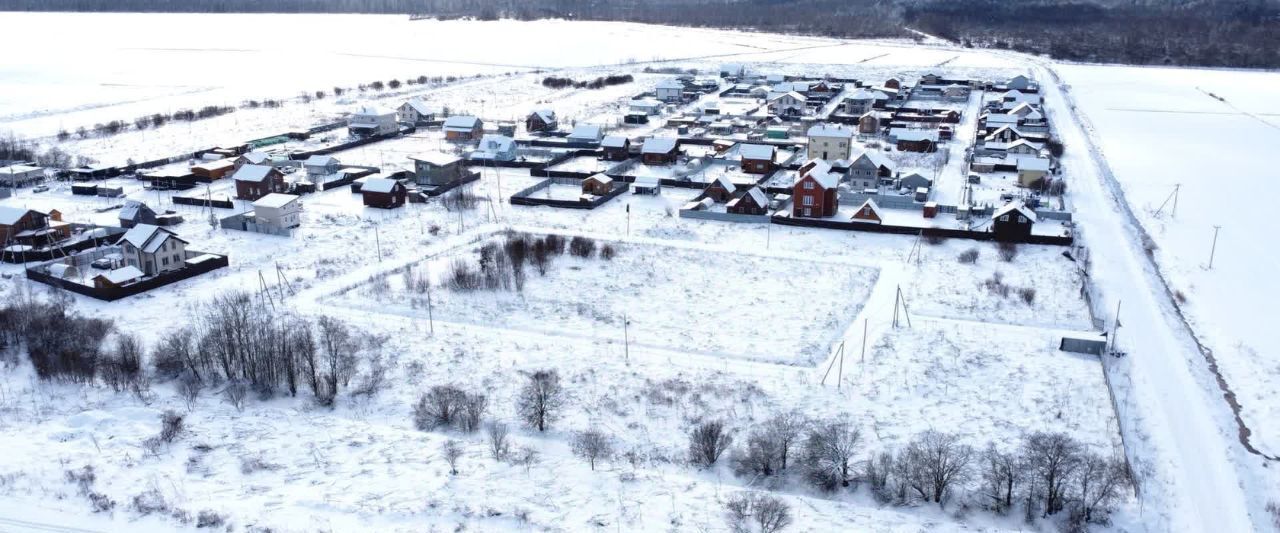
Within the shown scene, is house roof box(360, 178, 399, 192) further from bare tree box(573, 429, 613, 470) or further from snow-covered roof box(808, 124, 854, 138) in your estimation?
bare tree box(573, 429, 613, 470)

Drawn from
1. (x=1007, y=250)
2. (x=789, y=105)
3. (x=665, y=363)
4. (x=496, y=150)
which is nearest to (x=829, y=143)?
(x=1007, y=250)

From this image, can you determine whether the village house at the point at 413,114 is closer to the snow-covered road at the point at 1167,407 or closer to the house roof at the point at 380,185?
the house roof at the point at 380,185

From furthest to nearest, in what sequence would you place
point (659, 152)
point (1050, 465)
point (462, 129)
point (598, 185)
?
1. point (462, 129)
2. point (659, 152)
3. point (598, 185)
4. point (1050, 465)

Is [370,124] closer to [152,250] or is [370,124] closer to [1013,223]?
[152,250]

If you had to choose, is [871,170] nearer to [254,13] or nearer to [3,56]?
[3,56]

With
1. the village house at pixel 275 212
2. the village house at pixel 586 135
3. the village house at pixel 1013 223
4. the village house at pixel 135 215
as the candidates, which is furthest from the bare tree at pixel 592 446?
the village house at pixel 586 135

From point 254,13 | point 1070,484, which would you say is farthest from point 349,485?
point 254,13

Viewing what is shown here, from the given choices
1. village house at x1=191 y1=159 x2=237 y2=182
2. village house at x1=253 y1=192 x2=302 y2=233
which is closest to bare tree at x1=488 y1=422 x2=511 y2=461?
village house at x1=253 y1=192 x2=302 y2=233
